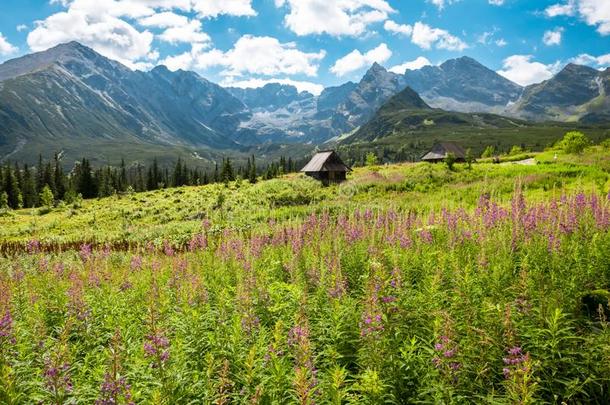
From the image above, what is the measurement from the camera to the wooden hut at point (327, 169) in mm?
61900

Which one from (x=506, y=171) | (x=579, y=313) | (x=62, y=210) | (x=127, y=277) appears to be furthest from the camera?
(x=62, y=210)

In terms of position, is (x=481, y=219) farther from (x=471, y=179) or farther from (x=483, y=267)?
(x=471, y=179)

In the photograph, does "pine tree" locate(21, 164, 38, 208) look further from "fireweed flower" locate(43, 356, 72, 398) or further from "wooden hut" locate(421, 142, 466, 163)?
"fireweed flower" locate(43, 356, 72, 398)

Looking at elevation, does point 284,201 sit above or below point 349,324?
below

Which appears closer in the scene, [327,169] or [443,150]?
[327,169]

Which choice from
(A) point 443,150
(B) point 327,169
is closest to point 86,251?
(B) point 327,169

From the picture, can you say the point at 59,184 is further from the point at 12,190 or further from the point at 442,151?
the point at 442,151

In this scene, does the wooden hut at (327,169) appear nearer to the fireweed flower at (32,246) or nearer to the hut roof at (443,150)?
the hut roof at (443,150)

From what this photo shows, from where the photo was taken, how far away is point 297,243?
10672mm

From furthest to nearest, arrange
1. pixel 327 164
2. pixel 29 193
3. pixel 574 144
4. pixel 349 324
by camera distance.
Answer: pixel 29 193
pixel 574 144
pixel 327 164
pixel 349 324

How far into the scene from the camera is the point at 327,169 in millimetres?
62250

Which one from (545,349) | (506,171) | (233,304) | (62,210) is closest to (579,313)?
(545,349)

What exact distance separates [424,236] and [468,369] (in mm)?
6127

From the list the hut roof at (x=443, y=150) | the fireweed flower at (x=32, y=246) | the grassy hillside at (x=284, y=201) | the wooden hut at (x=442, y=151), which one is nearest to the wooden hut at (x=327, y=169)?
the grassy hillside at (x=284, y=201)
